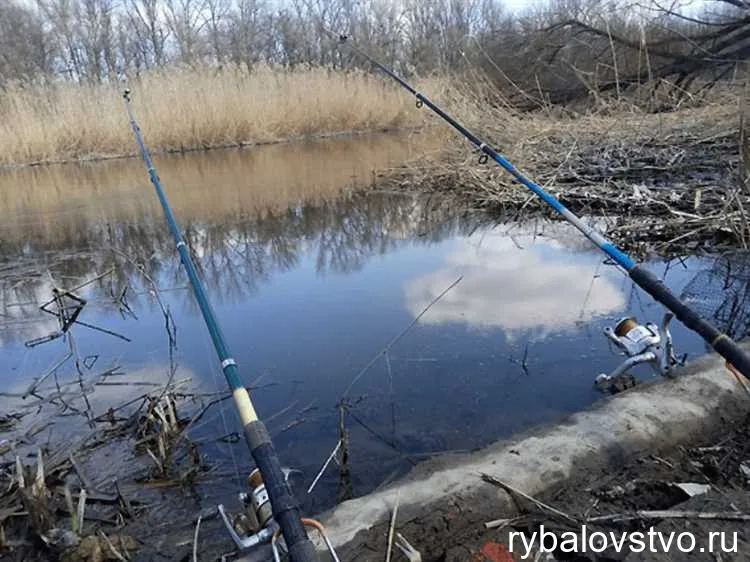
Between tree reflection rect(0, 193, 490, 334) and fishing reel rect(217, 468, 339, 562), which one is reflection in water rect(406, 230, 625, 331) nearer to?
tree reflection rect(0, 193, 490, 334)

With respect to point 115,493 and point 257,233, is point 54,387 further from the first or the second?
point 257,233

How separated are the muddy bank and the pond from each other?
0.31 m

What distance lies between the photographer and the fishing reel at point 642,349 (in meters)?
2.22

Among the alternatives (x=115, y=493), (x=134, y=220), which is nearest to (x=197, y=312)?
(x=115, y=493)

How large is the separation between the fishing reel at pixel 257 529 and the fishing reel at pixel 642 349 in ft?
4.58

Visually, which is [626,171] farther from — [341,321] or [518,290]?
[341,321]

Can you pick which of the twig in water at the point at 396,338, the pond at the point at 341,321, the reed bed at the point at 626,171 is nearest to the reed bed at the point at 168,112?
the reed bed at the point at 626,171

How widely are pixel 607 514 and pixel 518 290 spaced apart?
6.95ft

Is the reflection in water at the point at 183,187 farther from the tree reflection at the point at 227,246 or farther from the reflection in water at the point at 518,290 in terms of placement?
the reflection in water at the point at 518,290

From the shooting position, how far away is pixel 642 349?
229cm

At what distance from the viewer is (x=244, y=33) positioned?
3591cm

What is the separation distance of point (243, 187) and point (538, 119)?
4.02 m

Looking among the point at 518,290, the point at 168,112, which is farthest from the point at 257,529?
the point at 168,112

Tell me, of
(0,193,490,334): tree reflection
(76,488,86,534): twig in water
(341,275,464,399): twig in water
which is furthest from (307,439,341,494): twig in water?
(0,193,490,334): tree reflection
